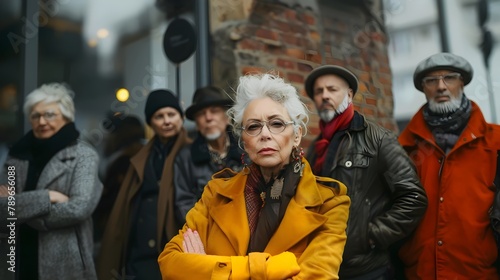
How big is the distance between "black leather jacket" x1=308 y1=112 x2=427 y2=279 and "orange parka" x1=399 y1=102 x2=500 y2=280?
16 centimetres

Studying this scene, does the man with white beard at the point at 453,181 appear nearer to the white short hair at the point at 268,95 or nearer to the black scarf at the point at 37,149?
the white short hair at the point at 268,95

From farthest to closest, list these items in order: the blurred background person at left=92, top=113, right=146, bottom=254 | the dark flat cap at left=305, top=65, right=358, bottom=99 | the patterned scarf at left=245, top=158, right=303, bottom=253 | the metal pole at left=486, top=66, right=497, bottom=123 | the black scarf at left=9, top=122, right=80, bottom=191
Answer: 1. the metal pole at left=486, top=66, right=497, bottom=123
2. the blurred background person at left=92, top=113, right=146, bottom=254
3. the black scarf at left=9, top=122, right=80, bottom=191
4. the dark flat cap at left=305, top=65, right=358, bottom=99
5. the patterned scarf at left=245, top=158, right=303, bottom=253

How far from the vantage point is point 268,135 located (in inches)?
89.4

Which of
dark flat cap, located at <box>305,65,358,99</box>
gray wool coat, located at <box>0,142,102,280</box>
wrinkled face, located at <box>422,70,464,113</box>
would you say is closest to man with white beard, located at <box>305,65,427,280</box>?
dark flat cap, located at <box>305,65,358,99</box>

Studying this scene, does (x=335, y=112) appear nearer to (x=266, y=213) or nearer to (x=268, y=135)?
(x=268, y=135)

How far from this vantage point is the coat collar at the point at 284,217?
85.6 inches

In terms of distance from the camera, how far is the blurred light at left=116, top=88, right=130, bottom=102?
417 cm

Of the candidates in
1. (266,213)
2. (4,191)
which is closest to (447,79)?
(266,213)

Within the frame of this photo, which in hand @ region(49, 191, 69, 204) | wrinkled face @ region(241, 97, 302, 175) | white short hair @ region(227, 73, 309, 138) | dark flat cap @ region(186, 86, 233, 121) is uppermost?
dark flat cap @ region(186, 86, 233, 121)

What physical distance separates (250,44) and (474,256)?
2.21 metres

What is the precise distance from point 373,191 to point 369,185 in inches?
1.8

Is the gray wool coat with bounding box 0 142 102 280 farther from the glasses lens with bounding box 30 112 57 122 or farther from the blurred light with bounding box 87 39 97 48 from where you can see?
the blurred light with bounding box 87 39 97 48

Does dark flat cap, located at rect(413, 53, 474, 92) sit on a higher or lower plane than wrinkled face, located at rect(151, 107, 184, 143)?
higher

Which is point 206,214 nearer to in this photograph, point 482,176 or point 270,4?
point 482,176
